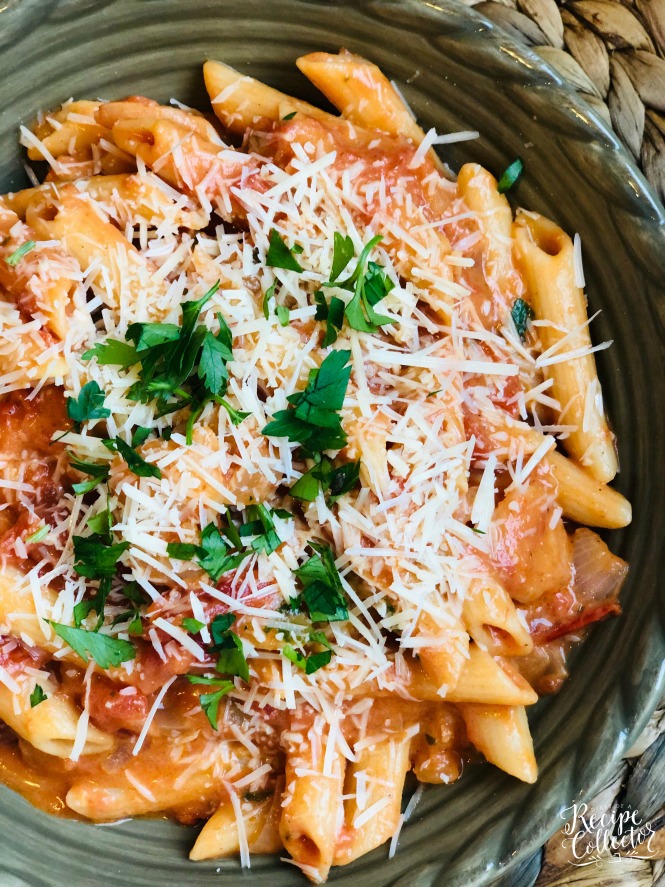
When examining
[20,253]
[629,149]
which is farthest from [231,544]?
[629,149]

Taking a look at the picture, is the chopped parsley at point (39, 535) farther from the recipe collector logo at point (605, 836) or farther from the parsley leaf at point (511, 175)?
the recipe collector logo at point (605, 836)

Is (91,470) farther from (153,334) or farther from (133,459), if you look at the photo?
(153,334)

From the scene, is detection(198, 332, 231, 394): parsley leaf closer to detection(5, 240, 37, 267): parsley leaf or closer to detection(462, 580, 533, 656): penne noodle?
detection(5, 240, 37, 267): parsley leaf

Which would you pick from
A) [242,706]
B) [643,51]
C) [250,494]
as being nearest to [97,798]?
[242,706]

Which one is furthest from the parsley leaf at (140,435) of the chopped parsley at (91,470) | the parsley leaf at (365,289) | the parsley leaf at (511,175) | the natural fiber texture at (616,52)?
the natural fiber texture at (616,52)

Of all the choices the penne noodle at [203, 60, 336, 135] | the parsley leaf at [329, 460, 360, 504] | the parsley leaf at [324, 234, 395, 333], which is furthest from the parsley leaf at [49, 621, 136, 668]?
the penne noodle at [203, 60, 336, 135]

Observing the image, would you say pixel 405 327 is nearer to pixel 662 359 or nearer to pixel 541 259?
pixel 541 259
